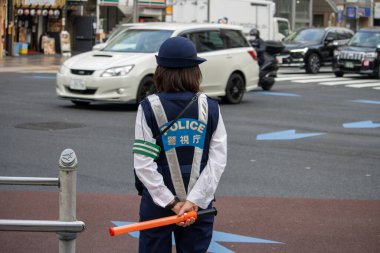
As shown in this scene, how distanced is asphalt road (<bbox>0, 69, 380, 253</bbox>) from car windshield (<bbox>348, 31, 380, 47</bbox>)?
10.6 m

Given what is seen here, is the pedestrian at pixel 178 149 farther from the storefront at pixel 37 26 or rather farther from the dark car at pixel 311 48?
the storefront at pixel 37 26

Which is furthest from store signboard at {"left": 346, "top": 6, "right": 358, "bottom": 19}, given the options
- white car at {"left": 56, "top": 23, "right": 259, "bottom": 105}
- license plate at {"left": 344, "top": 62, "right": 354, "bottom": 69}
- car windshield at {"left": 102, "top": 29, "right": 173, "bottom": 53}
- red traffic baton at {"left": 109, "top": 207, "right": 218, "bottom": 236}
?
red traffic baton at {"left": 109, "top": 207, "right": 218, "bottom": 236}

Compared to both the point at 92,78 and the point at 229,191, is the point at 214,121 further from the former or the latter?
the point at 92,78

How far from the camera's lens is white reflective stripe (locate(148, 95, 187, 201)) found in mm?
4301

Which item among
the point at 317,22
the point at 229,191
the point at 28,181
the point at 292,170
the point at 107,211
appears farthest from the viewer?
the point at 317,22

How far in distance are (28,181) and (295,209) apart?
4504 mm

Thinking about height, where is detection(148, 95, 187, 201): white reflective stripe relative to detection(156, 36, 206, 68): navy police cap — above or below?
below

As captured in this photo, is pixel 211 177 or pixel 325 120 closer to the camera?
pixel 211 177

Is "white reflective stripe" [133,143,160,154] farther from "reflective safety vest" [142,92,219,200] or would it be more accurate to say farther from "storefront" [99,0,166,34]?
"storefront" [99,0,166,34]

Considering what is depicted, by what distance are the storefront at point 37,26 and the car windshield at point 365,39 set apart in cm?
1564

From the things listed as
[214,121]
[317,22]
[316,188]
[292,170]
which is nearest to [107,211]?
[316,188]

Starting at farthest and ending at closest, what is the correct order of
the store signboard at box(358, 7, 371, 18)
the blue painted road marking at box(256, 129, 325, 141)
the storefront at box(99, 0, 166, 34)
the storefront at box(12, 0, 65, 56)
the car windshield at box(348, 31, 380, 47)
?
1. the store signboard at box(358, 7, 371, 18)
2. the storefront at box(99, 0, 166, 34)
3. the storefront at box(12, 0, 65, 56)
4. the car windshield at box(348, 31, 380, 47)
5. the blue painted road marking at box(256, 129, 325, 141)

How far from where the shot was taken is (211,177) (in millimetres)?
4336

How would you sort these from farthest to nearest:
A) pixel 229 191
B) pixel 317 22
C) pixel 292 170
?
pixel 317 22, pixel 292 170, pixel 229 191
